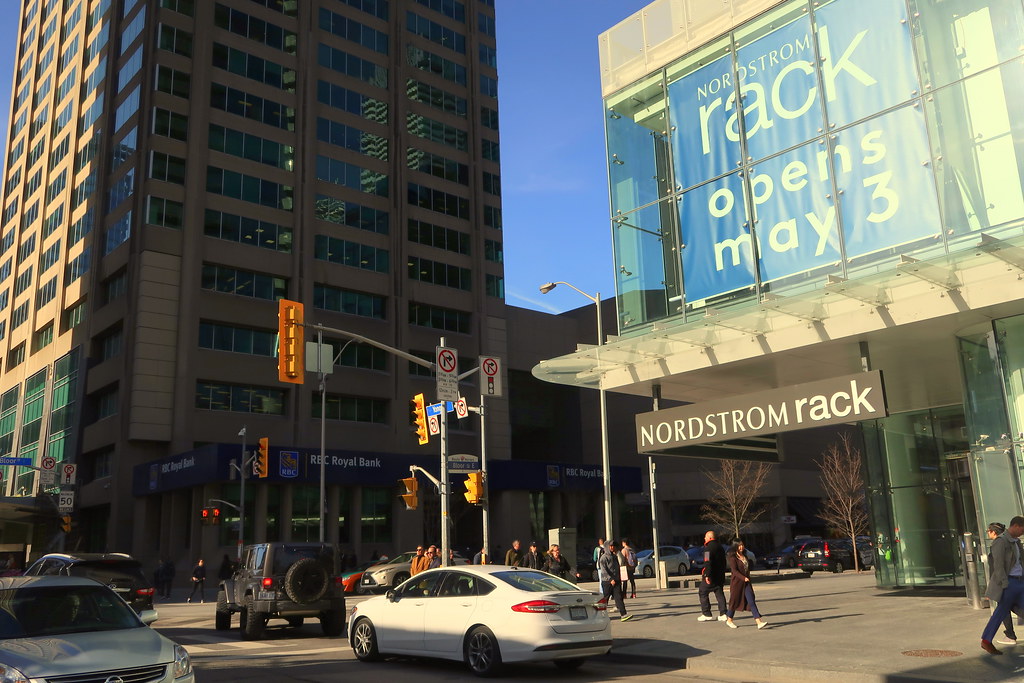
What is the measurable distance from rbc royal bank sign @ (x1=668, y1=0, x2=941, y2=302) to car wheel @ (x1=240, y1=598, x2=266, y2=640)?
10813 millimetres

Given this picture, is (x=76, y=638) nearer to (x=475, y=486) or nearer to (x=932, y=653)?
(x=932, y=653)

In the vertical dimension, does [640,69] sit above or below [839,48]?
above

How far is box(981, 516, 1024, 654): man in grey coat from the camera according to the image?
35.6 ft

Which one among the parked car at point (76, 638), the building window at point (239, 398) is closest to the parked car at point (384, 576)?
the building window at point (239, 398)

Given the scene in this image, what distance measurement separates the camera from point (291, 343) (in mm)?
15852

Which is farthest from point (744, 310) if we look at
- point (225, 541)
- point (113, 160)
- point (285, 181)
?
point (113, 160)

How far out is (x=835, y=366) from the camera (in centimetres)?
1666

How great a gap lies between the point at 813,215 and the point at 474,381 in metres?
47.8

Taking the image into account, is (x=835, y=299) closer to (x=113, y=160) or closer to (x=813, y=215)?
(x=813, y=215)

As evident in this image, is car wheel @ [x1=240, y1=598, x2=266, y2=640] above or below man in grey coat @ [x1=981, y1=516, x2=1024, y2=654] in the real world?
below

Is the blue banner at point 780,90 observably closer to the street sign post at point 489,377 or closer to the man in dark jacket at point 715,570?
the man in dark jacket at point 715,570

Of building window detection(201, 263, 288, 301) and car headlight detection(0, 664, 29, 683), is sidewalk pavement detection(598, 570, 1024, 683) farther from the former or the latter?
building window detection(201, 263, 288, 301)

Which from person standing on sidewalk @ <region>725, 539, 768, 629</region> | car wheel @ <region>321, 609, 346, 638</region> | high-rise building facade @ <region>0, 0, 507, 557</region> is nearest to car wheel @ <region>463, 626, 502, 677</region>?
person standing on sidewalk @ <region>725, 539, 768, 629</region>

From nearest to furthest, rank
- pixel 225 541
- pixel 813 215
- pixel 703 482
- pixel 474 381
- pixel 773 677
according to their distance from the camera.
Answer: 1. pixel 773 677
2. pixel 813 215
3. pixel 225 541
4. pixel 474 381
5. pixel 703 482
